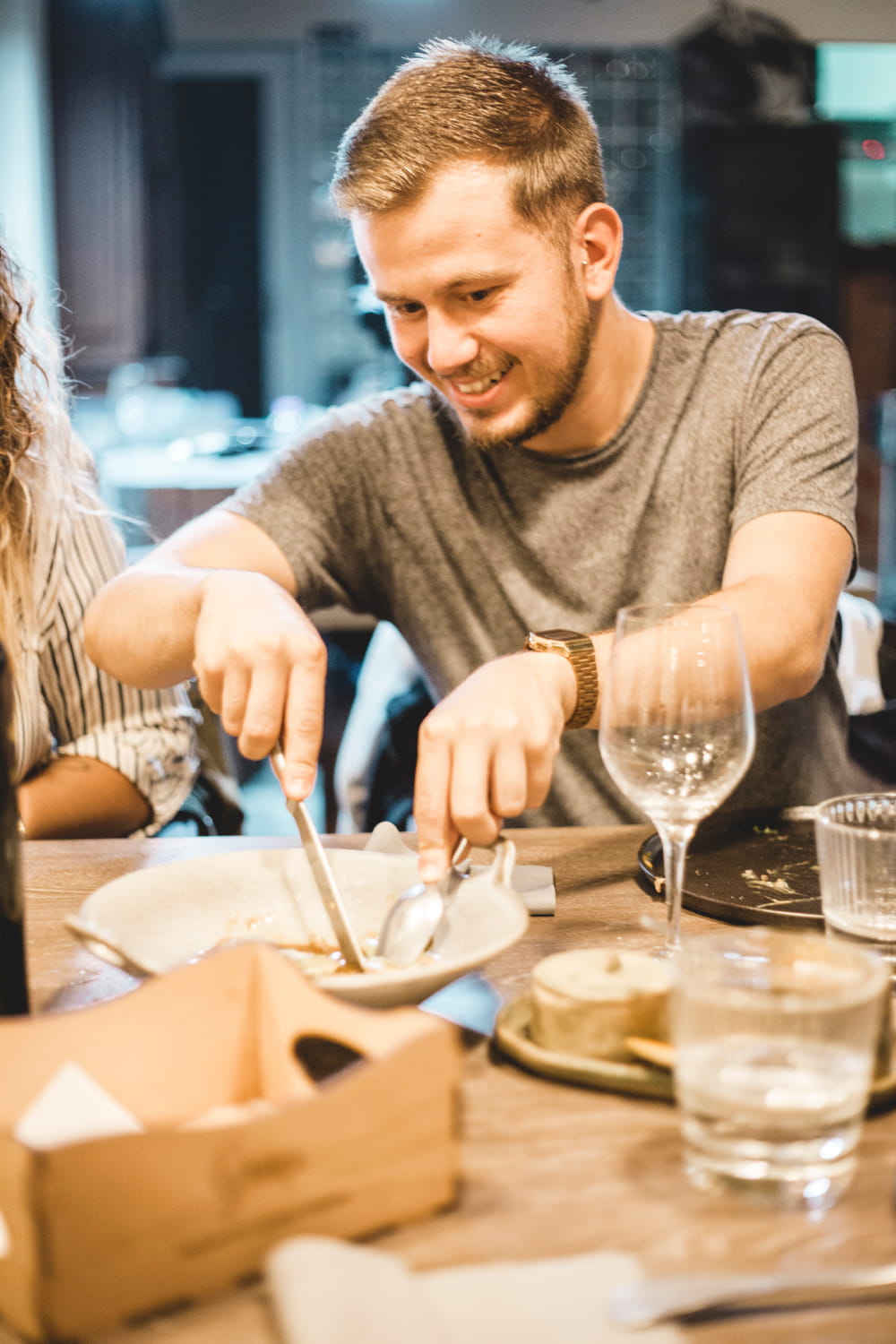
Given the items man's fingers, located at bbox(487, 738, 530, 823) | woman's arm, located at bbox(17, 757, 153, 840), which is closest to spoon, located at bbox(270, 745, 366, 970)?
man's fingers, located at bbox(487, 738, 530, 823)

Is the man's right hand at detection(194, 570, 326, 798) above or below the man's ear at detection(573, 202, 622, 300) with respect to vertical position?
below

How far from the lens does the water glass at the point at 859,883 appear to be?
2.65ft

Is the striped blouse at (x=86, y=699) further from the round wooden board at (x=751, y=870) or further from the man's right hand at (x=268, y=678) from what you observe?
the round wooden board at (x=751, y=870)

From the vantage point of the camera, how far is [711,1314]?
51 cm

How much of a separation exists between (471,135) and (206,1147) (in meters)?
1.17

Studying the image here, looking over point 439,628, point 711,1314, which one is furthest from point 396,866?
point 439,628

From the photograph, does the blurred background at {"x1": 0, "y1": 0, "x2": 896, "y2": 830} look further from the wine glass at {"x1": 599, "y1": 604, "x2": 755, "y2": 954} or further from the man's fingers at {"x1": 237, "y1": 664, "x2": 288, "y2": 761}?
the wine glass at {"x1": 599, "y1": 604, "x2": 755, "y2": 954}

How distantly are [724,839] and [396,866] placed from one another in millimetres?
330

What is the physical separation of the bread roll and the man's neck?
947mm

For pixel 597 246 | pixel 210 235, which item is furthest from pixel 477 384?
pixel 210 235

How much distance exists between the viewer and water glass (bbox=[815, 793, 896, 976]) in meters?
0.81

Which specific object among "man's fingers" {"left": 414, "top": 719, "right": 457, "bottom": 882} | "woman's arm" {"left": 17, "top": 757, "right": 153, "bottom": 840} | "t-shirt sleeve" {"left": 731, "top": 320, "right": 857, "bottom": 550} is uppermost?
"t-shirt sleeve" {"left": 731, "top": 320, "right": 857, "bottom": 550}

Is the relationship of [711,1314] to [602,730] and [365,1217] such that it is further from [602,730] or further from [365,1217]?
[602,730]

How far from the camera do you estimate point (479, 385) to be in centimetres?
149
